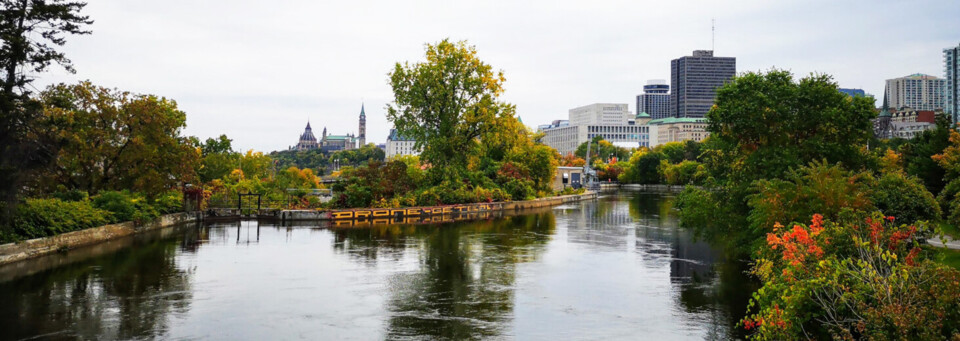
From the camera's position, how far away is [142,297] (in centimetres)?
1781

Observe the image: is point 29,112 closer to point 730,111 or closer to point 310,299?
point 310,299

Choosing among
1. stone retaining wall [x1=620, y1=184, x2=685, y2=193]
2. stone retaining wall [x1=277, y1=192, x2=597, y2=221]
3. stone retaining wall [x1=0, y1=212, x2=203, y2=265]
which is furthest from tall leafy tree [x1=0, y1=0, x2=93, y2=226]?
stone retaining wall [x1=620, y1=184, x2=685, y2=193]

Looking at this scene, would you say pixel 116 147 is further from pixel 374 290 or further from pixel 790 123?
pixel 790 123

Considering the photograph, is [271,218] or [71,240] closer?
[71,240]

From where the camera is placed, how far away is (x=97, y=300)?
57.1 feet

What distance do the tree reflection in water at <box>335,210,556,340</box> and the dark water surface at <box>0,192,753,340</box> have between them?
0.06 meters

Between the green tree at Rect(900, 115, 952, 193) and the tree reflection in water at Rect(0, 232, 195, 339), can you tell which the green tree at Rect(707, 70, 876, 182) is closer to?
the green tree at Rect(900, 115, 952, 193)

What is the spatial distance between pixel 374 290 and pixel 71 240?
1547 centimetres

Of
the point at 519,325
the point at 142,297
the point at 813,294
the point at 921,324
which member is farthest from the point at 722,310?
the point at 142,297

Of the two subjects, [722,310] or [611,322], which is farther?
[722,310]

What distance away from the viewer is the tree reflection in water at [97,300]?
14414 mm

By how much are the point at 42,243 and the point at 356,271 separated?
12.1 metres

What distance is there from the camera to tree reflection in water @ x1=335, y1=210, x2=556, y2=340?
1527 cm

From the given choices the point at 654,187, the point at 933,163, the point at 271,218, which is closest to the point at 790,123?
the point at 933,163
